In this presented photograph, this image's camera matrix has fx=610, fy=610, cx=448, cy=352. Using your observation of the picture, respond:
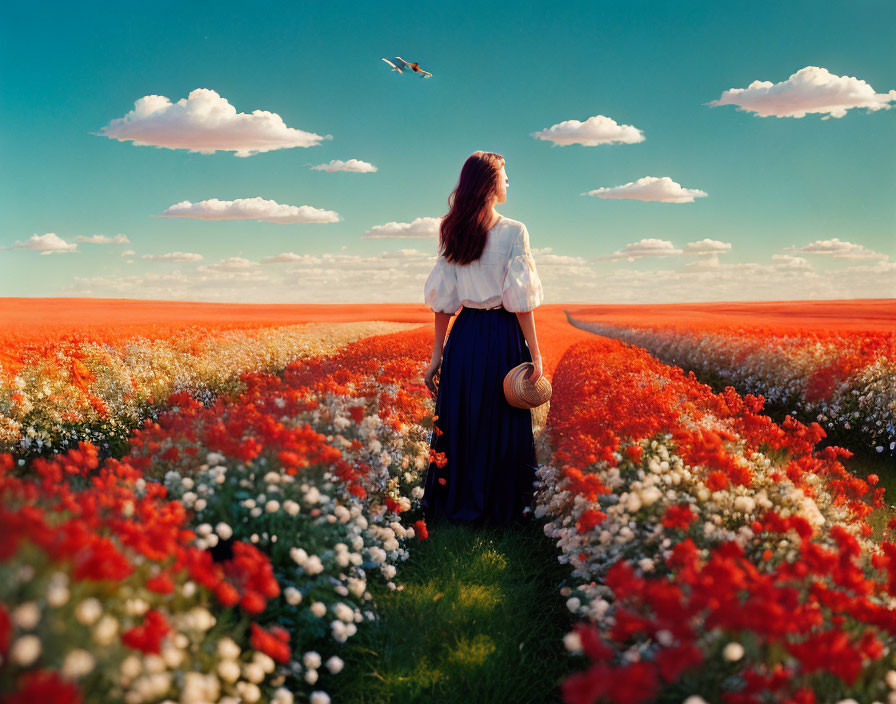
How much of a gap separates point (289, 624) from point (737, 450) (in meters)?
3.54

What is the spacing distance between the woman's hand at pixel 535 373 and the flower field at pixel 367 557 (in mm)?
647

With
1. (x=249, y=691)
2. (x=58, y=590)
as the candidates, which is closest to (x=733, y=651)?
(x=249, y=691)

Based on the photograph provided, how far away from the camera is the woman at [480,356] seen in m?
5.11

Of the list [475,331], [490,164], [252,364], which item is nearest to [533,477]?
[475,331]

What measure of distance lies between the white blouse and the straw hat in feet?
1.65

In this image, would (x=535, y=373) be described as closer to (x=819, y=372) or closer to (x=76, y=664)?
(x=76, y=664)

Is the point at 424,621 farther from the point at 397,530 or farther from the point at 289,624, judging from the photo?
the point at 289,624

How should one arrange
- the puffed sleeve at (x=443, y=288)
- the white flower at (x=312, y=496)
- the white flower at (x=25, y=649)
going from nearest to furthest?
the white flower at (x=25, y=649) → the white flower at (x=312, y=496) → the puffed sleeve at (x=443, y=288)

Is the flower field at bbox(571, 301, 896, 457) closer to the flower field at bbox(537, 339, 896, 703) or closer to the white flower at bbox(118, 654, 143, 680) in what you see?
→ the flower field at bbox(537, 339, 896, 703)

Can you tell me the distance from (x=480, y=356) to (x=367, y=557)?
208cm

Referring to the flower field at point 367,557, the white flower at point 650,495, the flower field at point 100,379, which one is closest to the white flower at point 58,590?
the flower field at point 367,557

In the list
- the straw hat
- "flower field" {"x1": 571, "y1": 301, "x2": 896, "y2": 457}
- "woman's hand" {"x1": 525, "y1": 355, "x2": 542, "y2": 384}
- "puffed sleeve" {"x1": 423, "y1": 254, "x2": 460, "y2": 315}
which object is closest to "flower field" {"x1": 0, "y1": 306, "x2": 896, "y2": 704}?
the straw hat

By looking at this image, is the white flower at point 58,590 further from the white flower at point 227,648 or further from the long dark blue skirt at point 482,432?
the long dark blue skirt at point 482,432

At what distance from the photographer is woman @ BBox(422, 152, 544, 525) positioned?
5113mm
